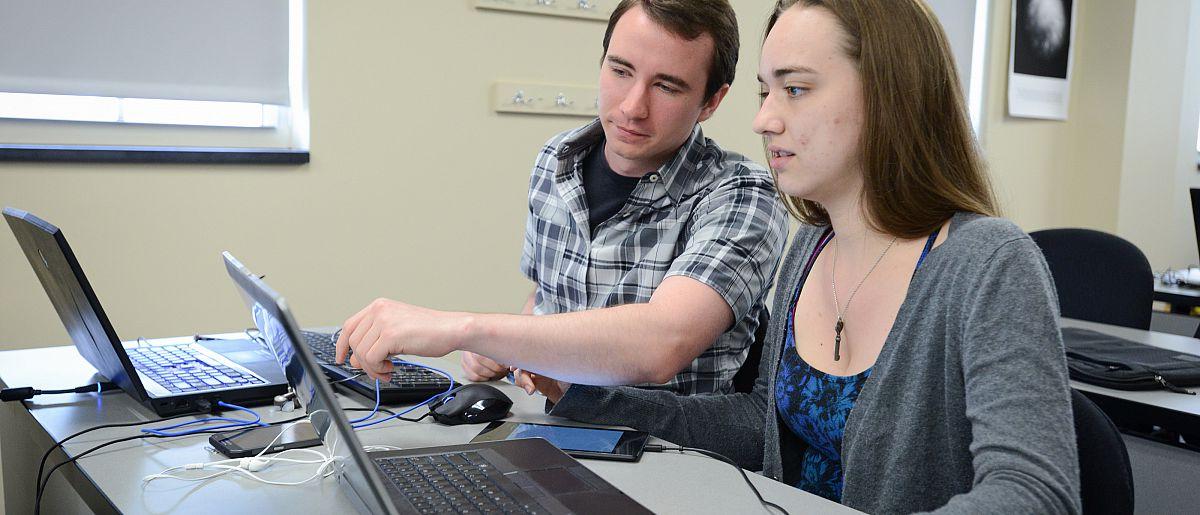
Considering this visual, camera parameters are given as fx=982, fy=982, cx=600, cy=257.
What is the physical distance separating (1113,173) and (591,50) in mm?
3052

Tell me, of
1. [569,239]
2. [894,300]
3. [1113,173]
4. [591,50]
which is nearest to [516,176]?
[591,50]

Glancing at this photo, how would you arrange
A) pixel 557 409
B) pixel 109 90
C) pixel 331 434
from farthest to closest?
pixel 109 90 → pixel 557 409 → pixel 331 434

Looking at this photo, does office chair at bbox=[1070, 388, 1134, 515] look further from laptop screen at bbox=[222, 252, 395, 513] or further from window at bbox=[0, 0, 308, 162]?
window at bbox=[0, 0, 308, 162]

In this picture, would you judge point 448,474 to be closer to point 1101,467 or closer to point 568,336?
point 568,336

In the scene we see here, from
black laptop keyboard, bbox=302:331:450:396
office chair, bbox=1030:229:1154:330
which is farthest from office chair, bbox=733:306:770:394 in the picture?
office chair, bbox=1030:229:1154:330

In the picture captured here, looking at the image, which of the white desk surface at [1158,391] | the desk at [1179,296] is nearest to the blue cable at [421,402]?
the white desk surface at [1158,391]

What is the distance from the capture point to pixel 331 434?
93 centimetres

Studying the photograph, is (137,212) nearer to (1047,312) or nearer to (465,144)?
(465,144)

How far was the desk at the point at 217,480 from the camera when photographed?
1002mm

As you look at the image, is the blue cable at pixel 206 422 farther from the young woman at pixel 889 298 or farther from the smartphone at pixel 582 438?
the young woman at pixel 889 298

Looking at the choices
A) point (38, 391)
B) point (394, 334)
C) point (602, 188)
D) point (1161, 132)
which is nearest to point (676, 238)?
point (602, 188)

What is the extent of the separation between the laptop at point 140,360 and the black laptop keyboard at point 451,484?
1.37 feet

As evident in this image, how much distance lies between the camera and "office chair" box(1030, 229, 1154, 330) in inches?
108

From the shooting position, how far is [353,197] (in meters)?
2.99
